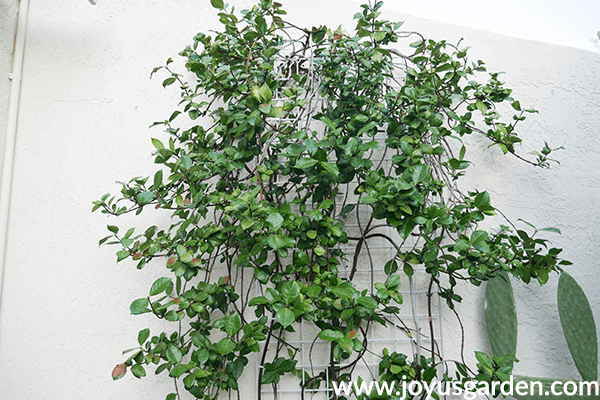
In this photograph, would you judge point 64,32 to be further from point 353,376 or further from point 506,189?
point 506,189

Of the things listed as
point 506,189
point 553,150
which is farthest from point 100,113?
point 553,150

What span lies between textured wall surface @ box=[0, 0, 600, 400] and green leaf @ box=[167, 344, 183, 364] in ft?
1.18

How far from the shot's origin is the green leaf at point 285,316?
107 centimetres

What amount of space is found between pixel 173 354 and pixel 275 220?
0.56m

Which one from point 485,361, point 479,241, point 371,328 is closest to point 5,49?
point 371,328

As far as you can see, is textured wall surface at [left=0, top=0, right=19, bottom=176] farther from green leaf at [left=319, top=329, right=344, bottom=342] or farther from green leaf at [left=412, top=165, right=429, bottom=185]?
green leaf at [left=412, top=165, right=429, bottom=185]

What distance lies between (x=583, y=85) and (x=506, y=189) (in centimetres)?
61

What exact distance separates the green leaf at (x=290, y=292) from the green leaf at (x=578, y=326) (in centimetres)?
102

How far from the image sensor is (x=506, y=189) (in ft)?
5.36

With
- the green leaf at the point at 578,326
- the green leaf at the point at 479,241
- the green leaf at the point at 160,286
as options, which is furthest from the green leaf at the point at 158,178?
the green leaf at the point at 578,326

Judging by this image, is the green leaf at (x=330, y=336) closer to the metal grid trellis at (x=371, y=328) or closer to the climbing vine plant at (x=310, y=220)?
the climbing vine plant at (x=310, y=220)

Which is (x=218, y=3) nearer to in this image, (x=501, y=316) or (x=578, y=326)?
(x=501, y=316)

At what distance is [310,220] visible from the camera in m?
1.30

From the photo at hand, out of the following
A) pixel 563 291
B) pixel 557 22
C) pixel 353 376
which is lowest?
pixel 353 376
